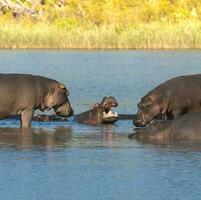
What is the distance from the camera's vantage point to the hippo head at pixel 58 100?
47.9ft

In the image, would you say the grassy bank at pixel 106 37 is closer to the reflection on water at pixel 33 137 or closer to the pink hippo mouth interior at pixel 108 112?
the pink hippo mouth interior at pixel 108 112

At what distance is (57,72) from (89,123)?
12.8 meters

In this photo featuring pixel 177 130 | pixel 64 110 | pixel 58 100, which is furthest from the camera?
pixel 64 110

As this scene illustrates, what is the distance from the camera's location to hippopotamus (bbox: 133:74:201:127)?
14.1 m

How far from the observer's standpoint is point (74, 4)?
5797cm

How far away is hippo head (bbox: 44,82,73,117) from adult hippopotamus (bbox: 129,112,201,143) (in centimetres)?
244

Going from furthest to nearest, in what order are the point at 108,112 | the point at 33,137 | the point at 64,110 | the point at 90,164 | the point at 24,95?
the point at 108,112, the point at 64,110, the point at 24,95, the point at 33,137, the point at 90,164

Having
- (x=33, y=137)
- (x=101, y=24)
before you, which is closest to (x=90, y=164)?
(x=33, y=137)

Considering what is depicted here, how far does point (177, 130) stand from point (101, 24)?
38748 mm

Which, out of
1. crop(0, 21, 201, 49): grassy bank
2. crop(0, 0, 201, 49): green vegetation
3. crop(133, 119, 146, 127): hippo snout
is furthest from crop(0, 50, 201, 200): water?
crop(0, 0, 201, 49): green vegetation

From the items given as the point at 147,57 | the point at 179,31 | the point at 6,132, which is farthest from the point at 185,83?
the point at 179,31

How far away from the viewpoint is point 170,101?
14.2 meters

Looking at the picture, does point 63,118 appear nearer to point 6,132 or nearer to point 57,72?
point 6,132

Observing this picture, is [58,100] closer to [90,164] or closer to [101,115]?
[101,115]
